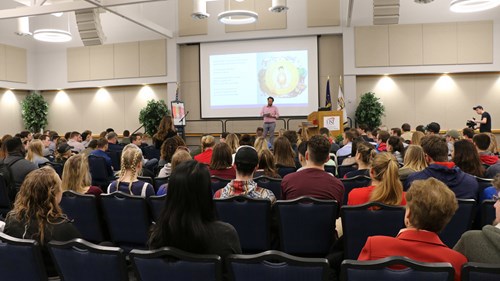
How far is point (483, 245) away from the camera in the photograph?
A: 69.7 inches

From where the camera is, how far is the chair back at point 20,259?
1.99 metres

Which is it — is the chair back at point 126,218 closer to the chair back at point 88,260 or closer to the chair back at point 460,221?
the chair back at point 88,260

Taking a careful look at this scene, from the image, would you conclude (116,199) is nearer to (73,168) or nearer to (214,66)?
(73,168)

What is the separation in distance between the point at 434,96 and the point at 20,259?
13.0 meters

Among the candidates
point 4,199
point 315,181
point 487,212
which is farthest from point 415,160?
point 4,199

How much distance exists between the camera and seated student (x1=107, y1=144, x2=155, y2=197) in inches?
138

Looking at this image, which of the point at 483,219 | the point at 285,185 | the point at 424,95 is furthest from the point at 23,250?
the point at 424,95

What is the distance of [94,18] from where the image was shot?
10.5 meters

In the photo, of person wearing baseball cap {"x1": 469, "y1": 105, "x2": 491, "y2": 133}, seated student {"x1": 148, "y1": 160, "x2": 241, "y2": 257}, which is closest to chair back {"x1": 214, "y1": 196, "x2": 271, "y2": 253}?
seated student {"x1": 148, "y1": 160, "x2": 241, "y2": 257}

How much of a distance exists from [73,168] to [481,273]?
10.6 feet

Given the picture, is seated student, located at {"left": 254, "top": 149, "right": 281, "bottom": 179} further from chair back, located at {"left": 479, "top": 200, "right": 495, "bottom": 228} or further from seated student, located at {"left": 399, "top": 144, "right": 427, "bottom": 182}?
chair back, located at {"left": 479, "top": 200, "right": 495, "bottom": 228}

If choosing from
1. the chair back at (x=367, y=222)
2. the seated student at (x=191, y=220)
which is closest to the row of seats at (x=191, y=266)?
the seated student at (x=191, y=220)

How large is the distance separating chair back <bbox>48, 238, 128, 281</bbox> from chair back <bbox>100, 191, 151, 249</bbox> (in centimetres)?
116

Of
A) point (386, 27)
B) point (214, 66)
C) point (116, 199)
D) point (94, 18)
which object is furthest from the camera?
point (214, 66)
